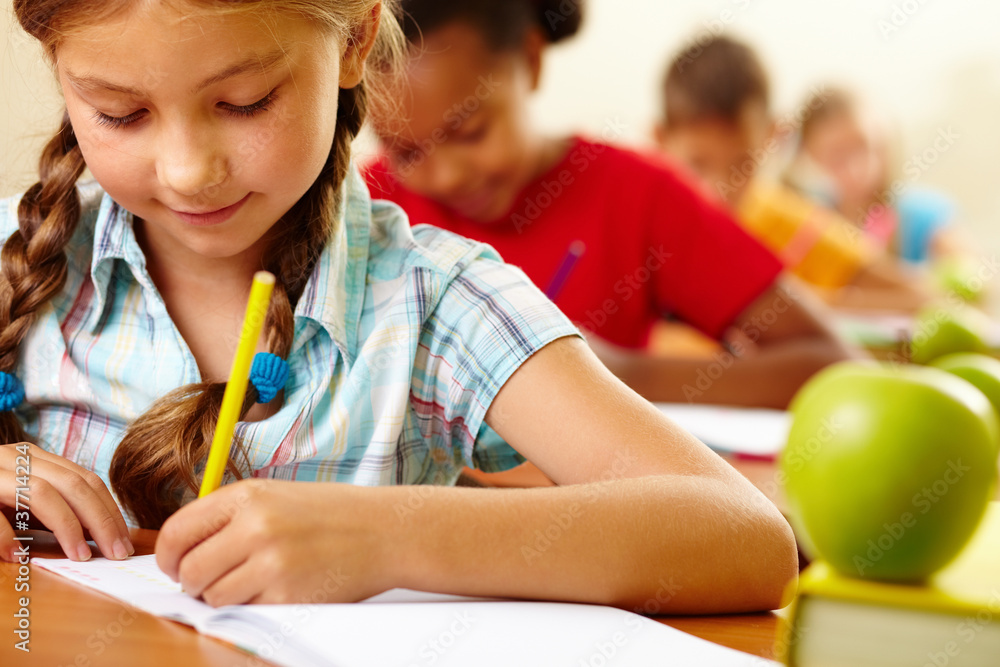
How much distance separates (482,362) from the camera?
0.72 meters

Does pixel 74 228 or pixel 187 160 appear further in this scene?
pixel 74 228

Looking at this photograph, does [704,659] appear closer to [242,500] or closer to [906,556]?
[906,556]

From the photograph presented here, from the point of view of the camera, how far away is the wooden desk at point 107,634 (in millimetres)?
415

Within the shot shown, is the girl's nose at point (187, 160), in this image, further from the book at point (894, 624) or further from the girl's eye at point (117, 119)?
the book at point (894, 624)

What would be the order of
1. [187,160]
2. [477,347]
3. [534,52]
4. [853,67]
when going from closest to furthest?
[187,160]
[477,347]
[534,52]
[853,67]

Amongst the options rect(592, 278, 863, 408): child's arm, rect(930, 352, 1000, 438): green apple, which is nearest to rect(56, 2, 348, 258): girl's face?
rect(930, 352, 1000, 438): green apple

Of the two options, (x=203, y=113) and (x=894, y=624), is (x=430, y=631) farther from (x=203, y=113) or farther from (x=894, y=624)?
(x=203, y=113)

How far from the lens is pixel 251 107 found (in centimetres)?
62

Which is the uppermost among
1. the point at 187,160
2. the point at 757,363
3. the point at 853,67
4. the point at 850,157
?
the point at 853,67

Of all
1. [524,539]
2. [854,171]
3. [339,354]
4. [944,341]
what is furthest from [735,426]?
[854,171]

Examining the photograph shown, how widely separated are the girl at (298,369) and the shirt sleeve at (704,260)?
72 cm

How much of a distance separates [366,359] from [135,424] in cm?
17

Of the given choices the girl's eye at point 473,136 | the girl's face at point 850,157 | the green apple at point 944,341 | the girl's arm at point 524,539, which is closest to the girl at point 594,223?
the girl's eye at point 473,136

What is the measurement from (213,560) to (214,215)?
263mm
